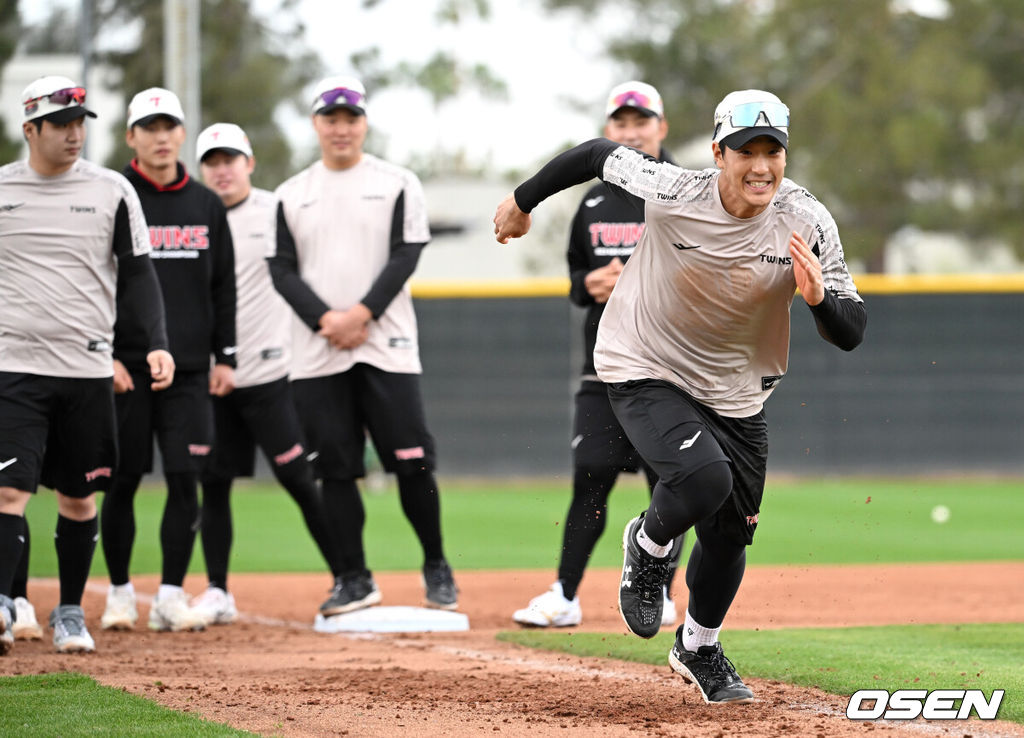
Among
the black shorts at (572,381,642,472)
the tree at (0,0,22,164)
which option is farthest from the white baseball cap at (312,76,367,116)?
the tree at (0,0,22,164)

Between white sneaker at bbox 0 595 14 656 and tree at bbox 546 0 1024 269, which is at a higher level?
tree at bbox 546 0 1024 269

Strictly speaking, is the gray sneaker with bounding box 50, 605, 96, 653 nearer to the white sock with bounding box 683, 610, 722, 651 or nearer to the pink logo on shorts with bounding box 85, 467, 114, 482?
the pink logo on shorts with bounding box 85, 467, 114, 482

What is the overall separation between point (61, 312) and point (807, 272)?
11.7 ft

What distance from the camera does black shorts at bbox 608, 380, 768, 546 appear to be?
547 centimetres

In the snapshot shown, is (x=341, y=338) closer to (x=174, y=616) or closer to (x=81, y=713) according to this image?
(x=174, y=616)

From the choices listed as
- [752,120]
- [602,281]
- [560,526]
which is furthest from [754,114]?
[560,526]

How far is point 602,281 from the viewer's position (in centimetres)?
788

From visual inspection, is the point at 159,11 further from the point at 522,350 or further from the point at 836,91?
the point at 836,91

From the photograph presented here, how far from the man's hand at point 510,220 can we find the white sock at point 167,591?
336 centimetres

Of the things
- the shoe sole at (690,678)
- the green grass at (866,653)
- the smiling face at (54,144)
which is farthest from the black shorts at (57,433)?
the shoe sole at (690,678)

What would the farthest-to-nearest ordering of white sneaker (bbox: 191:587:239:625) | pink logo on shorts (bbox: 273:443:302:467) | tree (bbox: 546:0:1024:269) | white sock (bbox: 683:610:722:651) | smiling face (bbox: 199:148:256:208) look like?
tree (bbox: 546:0:1024:269), smiling face (bbox: 199:148:256:208), pink logo on shorts (bbox: 273:443:302:467), white sneaker (bbox: 191:587:239:625), white sock (bbox: 683:610:722:651)

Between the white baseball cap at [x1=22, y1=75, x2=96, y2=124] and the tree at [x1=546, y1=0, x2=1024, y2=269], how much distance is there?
2521 cm

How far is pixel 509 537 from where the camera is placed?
47.1 feet

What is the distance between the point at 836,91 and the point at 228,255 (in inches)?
987
